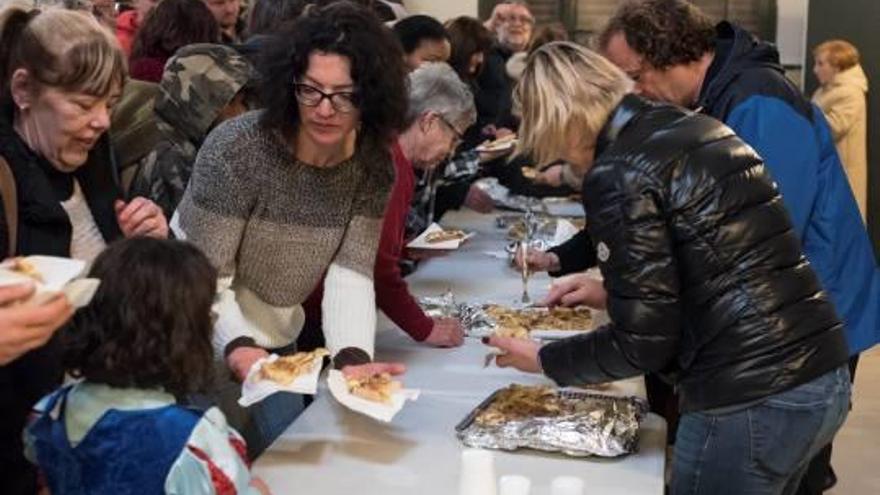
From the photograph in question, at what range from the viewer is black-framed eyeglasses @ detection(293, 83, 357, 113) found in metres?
1.98

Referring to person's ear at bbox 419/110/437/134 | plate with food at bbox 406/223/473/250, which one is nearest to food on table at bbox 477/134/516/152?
plate with food at bbox 406/223/473/250

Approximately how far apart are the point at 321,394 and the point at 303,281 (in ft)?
0.74

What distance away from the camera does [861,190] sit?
6.46 m

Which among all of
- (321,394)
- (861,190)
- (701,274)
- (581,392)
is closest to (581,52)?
(701,274)

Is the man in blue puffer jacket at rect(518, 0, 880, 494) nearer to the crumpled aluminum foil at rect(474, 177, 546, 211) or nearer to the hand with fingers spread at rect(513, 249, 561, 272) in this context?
the hand with fingers spread at rect(513, 249, 561, 272)

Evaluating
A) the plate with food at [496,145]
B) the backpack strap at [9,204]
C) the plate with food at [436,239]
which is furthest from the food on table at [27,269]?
the plate with food at [496,145]

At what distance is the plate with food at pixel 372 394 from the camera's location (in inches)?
74.2

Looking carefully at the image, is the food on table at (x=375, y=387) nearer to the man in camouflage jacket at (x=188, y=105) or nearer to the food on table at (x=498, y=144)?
the man in camouflage jacket at (x=188, y=105)

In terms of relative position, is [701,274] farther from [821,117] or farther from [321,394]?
[821,117]

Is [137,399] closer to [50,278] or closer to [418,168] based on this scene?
[50,278]

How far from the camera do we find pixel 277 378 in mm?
1815

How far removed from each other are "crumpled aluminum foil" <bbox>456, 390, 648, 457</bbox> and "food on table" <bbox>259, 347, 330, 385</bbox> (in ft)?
0.95

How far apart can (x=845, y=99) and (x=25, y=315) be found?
579 centimetres

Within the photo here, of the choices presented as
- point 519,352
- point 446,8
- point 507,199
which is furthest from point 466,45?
point 446,8
